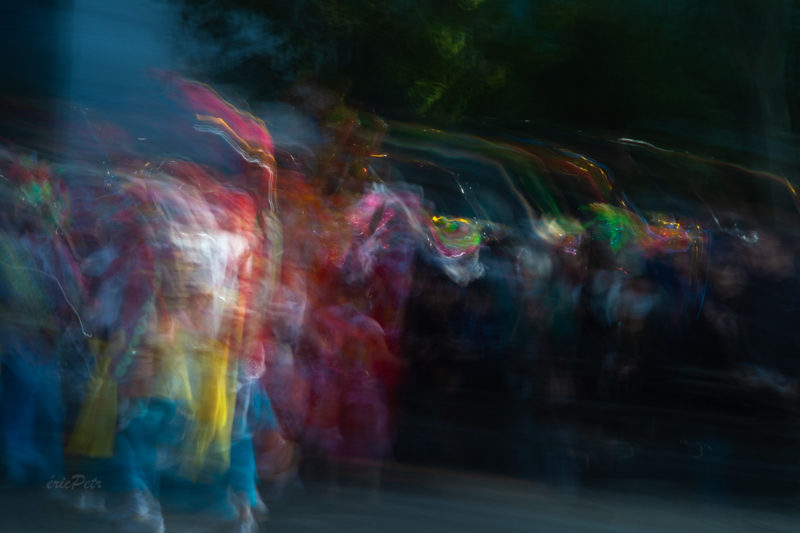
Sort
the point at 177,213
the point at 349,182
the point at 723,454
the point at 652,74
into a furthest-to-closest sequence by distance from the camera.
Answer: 1. the point at 652,74
2. the point at 349,182
3. the point at 723,454
4. the point at 177,213

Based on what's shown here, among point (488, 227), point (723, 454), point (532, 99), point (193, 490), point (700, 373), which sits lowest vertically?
point (193, 490)

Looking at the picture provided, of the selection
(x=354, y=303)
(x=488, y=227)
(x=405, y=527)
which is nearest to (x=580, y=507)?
(x=405, y=527)

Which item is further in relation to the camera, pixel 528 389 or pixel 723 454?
pixel 528 389

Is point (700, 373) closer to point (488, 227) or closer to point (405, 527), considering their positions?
point (488, 227)

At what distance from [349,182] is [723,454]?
166 inches

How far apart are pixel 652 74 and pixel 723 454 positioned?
5901mm

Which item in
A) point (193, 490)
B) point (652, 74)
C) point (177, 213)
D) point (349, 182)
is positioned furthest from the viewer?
point (652, 74)

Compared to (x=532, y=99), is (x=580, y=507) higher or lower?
lower

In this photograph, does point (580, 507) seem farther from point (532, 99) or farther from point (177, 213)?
point (532, 99)

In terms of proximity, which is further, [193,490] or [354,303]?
[354,303]

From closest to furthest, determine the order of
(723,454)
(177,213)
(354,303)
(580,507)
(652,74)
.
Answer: (177,213) < (580,507) < (354,303) < (723,454) < (652,74)

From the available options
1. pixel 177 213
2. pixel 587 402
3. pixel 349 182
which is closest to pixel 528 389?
pixel 587 402

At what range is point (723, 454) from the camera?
8.62 meters

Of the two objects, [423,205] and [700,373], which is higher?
[423,205]
